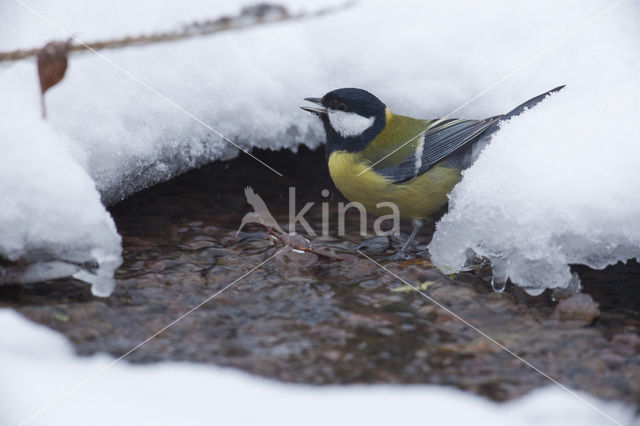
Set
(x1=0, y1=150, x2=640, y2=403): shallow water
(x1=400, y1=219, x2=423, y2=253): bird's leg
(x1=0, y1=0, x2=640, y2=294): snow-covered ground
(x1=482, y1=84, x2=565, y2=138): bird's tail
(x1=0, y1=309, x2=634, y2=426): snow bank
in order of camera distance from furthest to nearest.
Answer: (x1=400, y1=219, x2=423, y2=253): bird's leg
(x1=482, y1=84, x2=565, y2=138): bird's tail
(x1=0, y1=0, x2=640, y2=294): snow-covered ground
(x1=0, y1=150, x2=640, y2=403): shallow water
(x1=0, y1=309, x2=634, y2=426): snow bank

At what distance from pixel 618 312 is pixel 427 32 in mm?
1715

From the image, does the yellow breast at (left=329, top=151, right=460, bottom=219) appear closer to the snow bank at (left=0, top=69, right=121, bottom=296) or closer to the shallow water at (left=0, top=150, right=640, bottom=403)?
the shallow water at (left=0, top=150, right=640, bottom=403)

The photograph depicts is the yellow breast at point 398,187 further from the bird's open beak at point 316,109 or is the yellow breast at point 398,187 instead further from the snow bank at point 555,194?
the snow bank at point 555,194

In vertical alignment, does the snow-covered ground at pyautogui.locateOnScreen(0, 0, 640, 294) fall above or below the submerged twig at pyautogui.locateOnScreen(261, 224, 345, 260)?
above

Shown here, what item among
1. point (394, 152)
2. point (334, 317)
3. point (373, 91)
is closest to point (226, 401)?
point (334, 317)

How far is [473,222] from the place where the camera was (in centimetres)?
234

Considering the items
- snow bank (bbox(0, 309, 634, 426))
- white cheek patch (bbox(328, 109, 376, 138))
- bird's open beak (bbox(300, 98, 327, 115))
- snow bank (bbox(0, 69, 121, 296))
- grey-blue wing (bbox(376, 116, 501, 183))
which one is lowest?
snow bank (bbox(0, 309, 634, 426))

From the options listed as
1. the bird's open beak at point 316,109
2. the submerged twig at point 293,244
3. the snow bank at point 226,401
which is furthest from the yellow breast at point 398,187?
the snow bank at point 226,401

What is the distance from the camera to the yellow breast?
2.88 meters

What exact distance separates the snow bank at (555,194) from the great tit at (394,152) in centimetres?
36

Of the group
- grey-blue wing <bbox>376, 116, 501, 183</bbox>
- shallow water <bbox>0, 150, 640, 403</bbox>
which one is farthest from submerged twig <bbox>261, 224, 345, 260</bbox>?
grey-blue wing <bbox>376, 116, 501, 183</bbox>

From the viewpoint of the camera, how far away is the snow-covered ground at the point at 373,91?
6.99ft

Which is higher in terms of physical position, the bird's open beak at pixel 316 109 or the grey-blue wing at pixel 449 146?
the bird's open beak at pixel 316 109

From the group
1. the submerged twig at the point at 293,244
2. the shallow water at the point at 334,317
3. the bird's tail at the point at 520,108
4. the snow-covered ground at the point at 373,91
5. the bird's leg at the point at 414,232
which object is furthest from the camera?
the bird's leg at the point at 414,232
